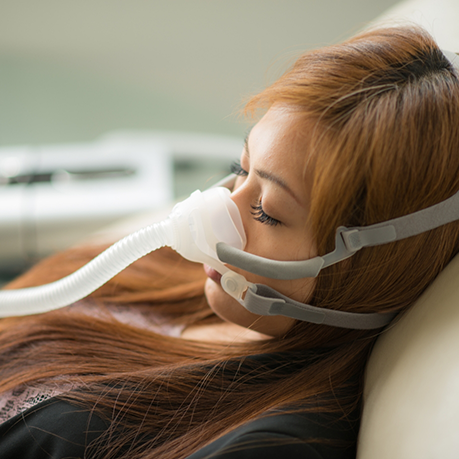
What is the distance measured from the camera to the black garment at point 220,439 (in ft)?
1.89

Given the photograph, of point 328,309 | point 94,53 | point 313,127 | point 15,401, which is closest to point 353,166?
point 313,127

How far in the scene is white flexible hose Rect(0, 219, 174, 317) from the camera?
2.52 ft

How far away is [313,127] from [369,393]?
0.39 meters

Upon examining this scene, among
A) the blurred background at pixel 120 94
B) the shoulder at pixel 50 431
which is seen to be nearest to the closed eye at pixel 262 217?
the shoulder at pixel 50 431

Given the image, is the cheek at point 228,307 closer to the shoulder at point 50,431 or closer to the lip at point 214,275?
the lip at point 214,275

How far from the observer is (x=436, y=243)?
67 cm

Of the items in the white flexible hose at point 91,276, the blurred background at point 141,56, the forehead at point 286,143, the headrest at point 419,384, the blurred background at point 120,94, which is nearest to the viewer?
the headrest at point 419,384

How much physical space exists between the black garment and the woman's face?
17 centimetres

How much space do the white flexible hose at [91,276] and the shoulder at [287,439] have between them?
31cm

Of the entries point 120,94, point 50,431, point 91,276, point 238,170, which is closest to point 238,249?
point 238,170

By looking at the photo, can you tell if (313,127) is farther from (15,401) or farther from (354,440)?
(15,401)

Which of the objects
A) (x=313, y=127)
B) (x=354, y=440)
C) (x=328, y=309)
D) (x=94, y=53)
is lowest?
(x=354, y=440)

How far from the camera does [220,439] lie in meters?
0.61

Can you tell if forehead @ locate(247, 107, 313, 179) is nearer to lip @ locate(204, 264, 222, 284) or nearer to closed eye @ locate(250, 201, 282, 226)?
closed eye @ locate(250, 201, 282, 226)
